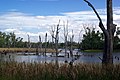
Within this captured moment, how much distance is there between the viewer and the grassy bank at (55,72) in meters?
13.8

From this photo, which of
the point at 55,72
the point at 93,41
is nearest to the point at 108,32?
the point at 55,72

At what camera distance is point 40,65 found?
1642 centimetres

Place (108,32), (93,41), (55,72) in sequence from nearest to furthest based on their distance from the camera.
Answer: (55,72)
(108,32)
(93,41)

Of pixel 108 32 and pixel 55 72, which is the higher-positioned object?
pixel 108 32

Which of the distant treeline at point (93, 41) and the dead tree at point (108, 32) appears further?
the distant treeline at point (93, 41)

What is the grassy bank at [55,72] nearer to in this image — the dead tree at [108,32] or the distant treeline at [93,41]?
the dead tree at [108,32]

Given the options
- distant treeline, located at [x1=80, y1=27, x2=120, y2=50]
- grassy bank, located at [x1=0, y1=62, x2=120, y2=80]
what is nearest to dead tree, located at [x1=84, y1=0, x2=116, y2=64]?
grassy bank, located at [x1=0, y1=62, x2=120, y2=80]

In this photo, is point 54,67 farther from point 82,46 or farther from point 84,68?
point 82,46

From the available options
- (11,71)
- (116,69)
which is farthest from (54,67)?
(116,69)

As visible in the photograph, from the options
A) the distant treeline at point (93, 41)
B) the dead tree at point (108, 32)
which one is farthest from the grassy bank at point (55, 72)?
the distant treeline at point (93, 41)

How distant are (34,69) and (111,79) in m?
4.30

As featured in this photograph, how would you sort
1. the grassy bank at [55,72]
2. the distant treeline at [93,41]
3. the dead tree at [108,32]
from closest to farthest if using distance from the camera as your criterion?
the grassy bank at [55,72], the dead tree at [108,32], the distant treeline at [93,41]

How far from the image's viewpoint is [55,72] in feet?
48.4

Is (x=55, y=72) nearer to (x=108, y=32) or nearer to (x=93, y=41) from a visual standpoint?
(x=108, y=32)
